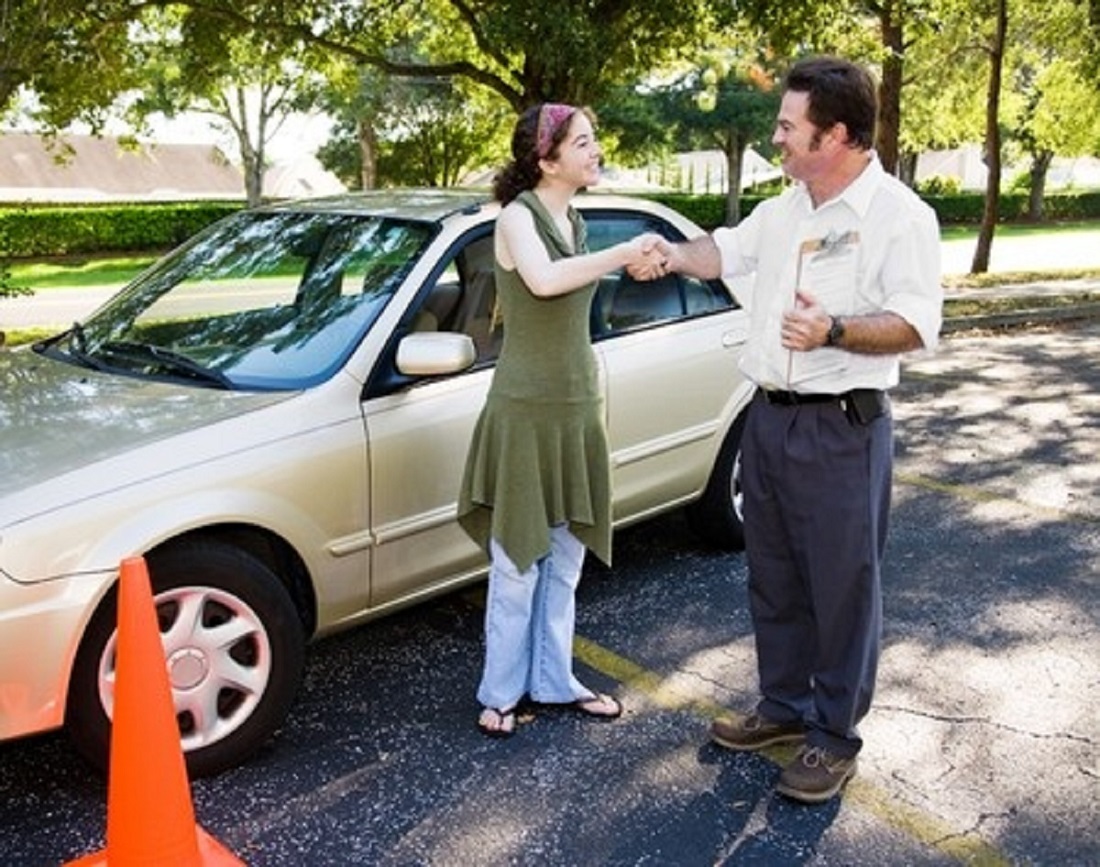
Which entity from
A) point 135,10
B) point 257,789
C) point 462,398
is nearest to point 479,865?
point 257,789

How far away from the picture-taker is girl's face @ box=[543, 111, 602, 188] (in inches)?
126

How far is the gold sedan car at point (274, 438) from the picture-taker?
296 cm

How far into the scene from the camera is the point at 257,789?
10.6ft

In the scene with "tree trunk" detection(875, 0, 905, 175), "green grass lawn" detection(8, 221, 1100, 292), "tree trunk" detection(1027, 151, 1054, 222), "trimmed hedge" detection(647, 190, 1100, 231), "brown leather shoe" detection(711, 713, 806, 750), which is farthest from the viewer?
"tree trunk" detection(1027, 151, 1054, 222)

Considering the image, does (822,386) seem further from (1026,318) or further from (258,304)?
(1026,318)

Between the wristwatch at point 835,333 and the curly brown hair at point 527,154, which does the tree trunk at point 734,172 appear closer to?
the curly brown hair at point 527,154

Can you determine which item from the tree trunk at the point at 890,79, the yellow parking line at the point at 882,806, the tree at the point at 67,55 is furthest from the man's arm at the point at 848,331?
the tree trunk at the point at 890,79

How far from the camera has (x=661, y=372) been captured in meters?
4.51

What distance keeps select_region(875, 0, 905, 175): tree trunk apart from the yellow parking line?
524 inches

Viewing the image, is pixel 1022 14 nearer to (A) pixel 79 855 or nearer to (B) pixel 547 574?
(B) pixel 547 574

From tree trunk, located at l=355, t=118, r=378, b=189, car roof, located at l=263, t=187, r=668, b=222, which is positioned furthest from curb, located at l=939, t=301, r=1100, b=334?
tree trunk, located at l=355, t=118, r=378, b=189

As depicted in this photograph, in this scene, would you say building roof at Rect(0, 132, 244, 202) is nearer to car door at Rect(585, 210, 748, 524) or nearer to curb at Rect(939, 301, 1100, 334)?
curb at Rect(939, 301, 1100, 334)

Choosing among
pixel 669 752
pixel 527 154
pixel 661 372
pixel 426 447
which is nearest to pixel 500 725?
pixel 669 752

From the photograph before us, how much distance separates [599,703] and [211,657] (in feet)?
4.01
